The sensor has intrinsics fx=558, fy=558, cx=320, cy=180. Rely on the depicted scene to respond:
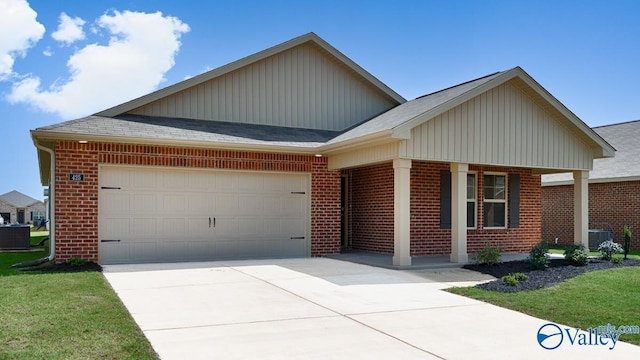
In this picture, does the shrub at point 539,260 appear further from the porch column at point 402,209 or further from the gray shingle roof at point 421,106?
the gray shingle roof at point 421,106

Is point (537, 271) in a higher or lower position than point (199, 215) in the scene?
lower

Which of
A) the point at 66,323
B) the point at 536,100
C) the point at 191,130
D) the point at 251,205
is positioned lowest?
the point at 66,323

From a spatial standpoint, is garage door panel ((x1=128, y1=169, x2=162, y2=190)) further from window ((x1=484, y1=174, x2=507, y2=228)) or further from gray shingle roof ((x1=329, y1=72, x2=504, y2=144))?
window ((x1=484, y1=174, x2=507, y2=228))

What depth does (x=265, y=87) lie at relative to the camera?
15.5 metres

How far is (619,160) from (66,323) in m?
20.2

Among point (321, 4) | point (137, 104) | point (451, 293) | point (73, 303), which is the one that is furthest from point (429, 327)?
point (321, 4)

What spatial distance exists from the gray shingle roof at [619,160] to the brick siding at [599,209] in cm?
40

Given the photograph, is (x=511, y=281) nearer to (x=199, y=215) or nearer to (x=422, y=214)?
(x=422, y=214)

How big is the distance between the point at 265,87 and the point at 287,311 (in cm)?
936

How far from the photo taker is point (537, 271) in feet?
36.4

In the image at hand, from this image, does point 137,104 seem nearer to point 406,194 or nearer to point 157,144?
point 157,144

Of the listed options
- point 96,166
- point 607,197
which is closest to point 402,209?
point 96,166

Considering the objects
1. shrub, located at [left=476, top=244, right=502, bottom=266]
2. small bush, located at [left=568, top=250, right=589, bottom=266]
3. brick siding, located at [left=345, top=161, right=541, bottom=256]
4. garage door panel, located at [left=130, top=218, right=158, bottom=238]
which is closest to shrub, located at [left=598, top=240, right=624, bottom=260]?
small bush, located at [left=568, top=250, right=589, bottom=266]

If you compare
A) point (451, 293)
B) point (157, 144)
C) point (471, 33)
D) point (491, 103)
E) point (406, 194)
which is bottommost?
point (451, 293)
